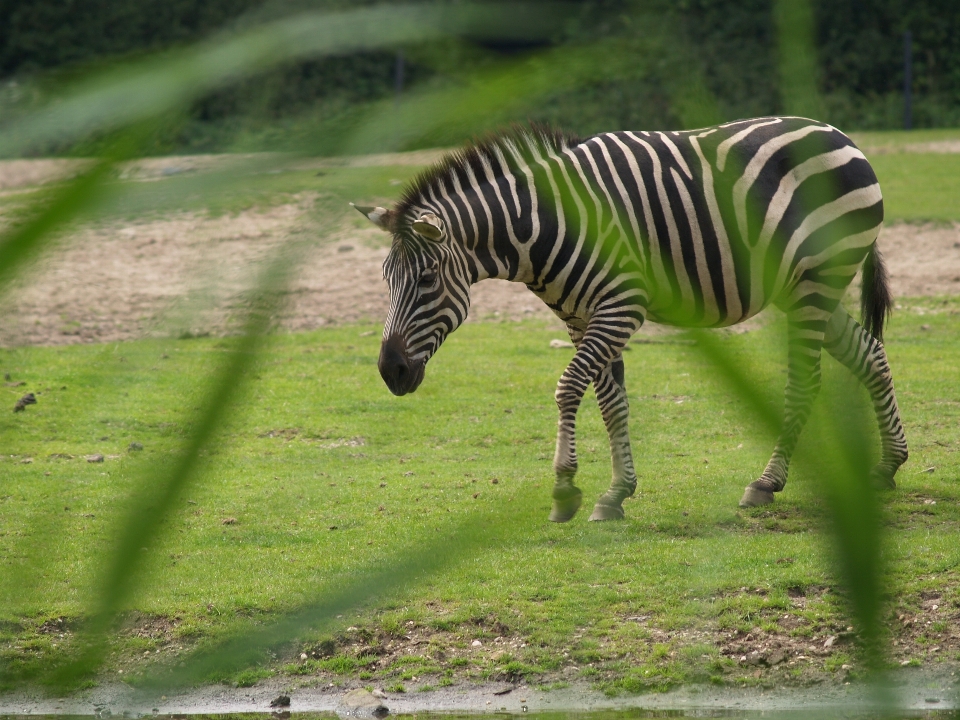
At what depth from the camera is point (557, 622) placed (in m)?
4.31

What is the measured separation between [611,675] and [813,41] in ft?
12.3

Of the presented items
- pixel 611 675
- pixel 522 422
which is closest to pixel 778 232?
pixel 611 675

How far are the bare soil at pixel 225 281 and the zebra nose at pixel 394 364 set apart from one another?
21.5 inches

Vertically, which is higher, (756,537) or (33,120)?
(33,120)

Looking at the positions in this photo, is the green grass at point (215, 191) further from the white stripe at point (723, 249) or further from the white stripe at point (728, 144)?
the white stripe at point (723, 249)

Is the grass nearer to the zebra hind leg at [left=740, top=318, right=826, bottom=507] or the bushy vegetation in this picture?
the bushy vegetation

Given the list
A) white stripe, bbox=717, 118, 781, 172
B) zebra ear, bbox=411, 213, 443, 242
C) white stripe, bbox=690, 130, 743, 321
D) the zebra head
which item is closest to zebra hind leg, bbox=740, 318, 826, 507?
white stripe, bbox=717, 118, 781, 172

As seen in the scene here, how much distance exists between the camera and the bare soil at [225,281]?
379 millimetres

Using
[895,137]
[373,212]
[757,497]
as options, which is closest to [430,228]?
[757,497]

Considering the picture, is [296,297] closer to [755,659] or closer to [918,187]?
[755,659]

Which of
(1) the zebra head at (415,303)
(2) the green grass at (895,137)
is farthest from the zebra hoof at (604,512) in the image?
(2) the green grass at (895,137)

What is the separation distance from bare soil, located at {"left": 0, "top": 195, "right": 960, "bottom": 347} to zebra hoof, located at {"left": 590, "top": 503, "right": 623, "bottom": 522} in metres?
1.74

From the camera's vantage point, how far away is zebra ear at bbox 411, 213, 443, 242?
13.5 ft

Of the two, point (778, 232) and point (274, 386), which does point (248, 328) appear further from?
point (274, 386)
